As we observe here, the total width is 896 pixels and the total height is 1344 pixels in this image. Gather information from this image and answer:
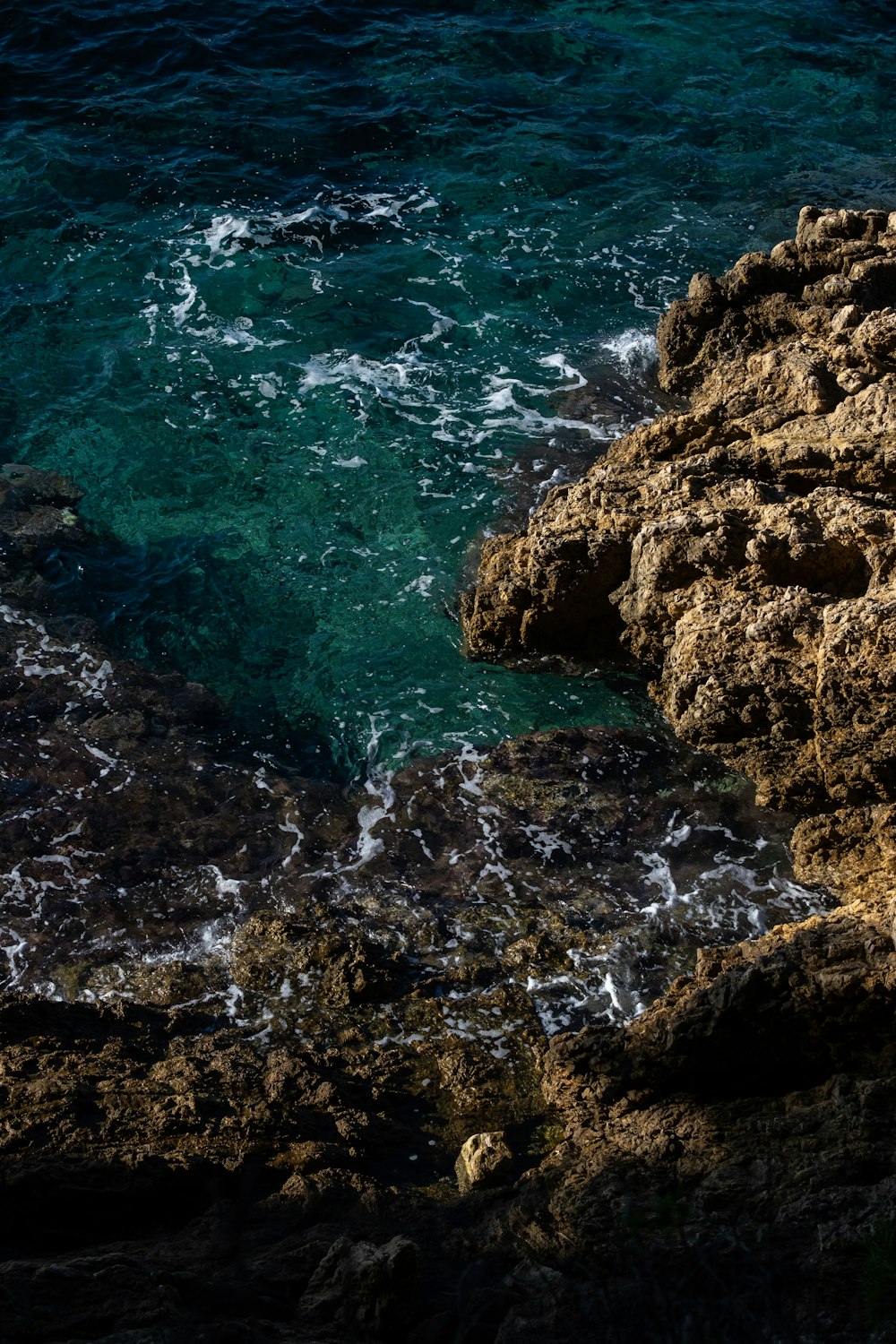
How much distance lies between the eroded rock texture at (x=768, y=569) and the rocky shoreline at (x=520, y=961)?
29 mm

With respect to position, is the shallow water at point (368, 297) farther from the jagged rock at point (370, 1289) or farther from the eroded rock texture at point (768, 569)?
the jagged rock at point (370, 1289)

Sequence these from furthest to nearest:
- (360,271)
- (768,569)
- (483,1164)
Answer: (360,271) → (768,569) → (483,1164)

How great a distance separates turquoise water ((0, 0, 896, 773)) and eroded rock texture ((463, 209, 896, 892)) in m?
0.88

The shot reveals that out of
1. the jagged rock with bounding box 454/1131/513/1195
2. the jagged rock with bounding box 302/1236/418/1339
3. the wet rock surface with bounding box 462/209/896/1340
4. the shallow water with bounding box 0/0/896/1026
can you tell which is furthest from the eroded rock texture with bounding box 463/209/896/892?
the jagged rock with bounding box 302/1236/418/1339

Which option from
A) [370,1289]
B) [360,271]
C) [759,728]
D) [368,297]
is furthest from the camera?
[360,271]

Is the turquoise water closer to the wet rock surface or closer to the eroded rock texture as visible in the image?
the eroded rock texture

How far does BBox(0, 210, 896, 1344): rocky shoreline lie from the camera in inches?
184

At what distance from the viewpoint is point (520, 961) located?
7461 millimetres

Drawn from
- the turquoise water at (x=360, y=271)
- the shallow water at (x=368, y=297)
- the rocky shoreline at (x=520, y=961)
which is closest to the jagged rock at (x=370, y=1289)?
the rocky shoreline at (x=520, y=961)

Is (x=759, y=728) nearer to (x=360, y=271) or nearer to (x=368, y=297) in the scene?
(x=368, y=297)

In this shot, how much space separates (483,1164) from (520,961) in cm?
171

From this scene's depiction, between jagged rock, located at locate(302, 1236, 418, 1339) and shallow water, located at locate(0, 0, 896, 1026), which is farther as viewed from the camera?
shallow water, located at locate(0, 0, 896, 1026)

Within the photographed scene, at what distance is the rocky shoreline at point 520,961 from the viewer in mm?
4668

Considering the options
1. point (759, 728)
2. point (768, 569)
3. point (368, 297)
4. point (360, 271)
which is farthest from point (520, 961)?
point (360, 271)
